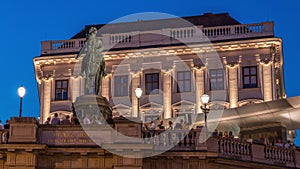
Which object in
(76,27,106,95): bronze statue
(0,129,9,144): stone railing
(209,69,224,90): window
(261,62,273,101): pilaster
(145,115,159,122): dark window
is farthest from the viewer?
(209,69,224,90): window

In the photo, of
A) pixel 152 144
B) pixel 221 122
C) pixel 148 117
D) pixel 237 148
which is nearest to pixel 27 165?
pixel 152 144

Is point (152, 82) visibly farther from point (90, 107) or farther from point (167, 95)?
point (90, 107)

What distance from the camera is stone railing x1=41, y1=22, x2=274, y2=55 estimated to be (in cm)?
6025

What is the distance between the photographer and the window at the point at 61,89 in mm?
62688

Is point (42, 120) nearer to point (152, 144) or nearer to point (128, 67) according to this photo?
point (128, 67)

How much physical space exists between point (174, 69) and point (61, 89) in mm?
11418

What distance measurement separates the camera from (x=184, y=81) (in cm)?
6053

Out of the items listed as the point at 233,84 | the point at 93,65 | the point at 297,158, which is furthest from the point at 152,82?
the point at 297,158

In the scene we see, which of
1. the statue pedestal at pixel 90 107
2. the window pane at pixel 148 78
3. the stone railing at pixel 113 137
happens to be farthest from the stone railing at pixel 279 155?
the window pane at pixel 148 78

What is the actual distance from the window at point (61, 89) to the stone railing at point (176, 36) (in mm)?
3140

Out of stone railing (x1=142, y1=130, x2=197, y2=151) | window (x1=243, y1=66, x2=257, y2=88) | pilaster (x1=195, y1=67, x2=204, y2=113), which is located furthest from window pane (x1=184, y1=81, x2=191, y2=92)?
stone railing (x1=142, y1=130, x2=197, y2=151)

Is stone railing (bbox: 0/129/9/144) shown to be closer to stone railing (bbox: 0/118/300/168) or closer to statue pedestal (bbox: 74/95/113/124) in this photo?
stone railing (bbox: 0/118/300/168)

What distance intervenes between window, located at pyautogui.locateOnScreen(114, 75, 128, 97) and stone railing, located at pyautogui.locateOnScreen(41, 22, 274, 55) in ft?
10.5

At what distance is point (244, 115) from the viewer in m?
36.9
